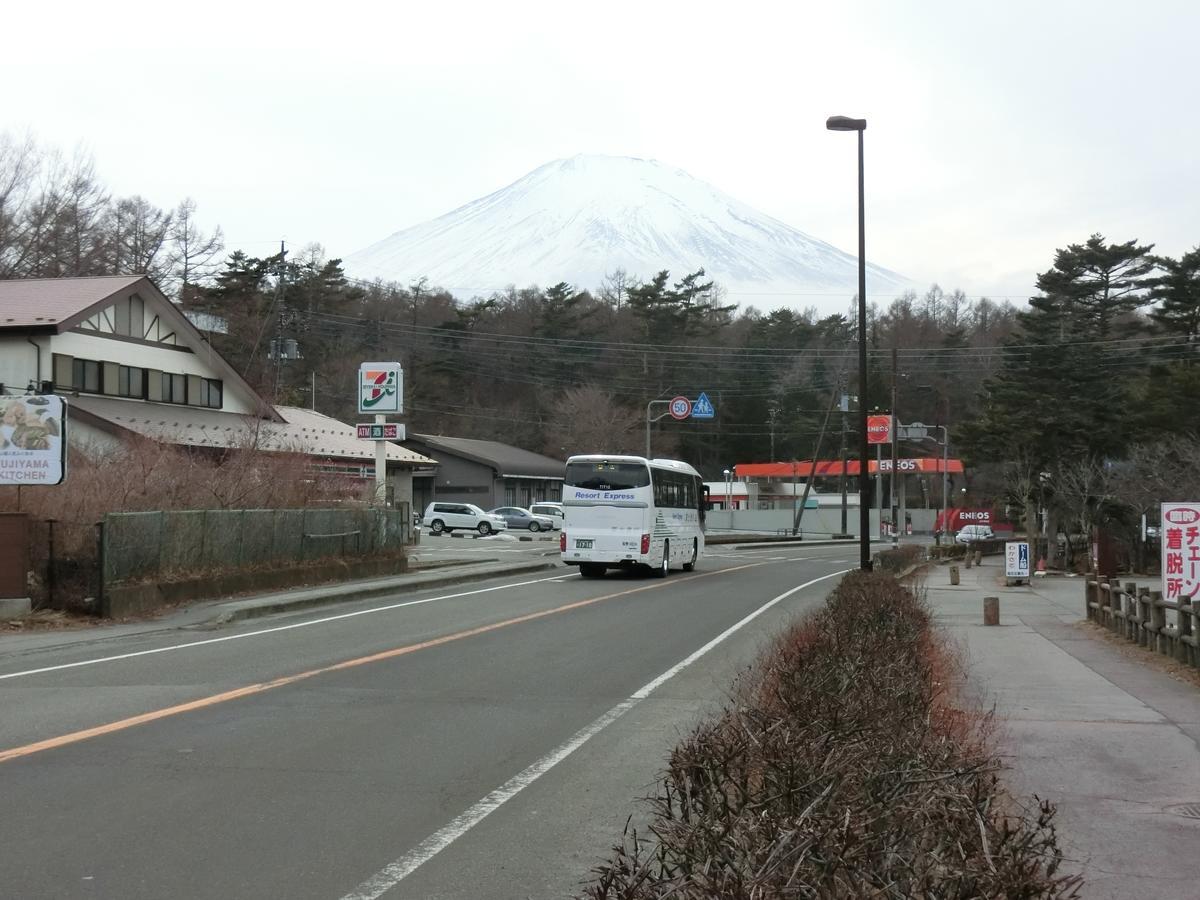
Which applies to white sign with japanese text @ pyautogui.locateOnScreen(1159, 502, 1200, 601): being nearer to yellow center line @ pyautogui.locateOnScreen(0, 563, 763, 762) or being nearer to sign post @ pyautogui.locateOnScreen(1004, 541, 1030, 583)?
yellow center line @ pyautogui.locateOnScreen(0, 563, 763, 762)

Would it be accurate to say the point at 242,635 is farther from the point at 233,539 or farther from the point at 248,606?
the point at 233,539

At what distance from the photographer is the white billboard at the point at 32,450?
19.1 metres

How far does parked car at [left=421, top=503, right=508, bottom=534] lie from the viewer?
6066 centimetres

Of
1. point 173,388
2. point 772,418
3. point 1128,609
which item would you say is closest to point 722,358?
point 772,418

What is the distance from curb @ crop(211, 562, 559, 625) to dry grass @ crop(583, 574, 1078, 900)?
1336cm

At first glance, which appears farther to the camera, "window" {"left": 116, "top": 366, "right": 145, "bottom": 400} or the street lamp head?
"window" {"left": 116, "top": 366, "right": 145, "bottom": 400}

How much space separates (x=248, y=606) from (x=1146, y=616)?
13.5m

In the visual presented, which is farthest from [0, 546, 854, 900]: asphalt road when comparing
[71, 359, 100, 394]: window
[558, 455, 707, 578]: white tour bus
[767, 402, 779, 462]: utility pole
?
[767, 402, 779, 462]: utility pole

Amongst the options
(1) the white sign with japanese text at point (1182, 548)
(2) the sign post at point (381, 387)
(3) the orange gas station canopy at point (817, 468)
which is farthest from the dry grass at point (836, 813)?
(3) the orange gas station canopy at point (817, 468)

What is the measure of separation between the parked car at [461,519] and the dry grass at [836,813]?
53463mm

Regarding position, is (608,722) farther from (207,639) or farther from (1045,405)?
(1045,405)

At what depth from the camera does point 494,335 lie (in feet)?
270

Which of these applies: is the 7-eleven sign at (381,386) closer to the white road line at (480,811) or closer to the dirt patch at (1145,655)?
the dirt patch at (1145,655)

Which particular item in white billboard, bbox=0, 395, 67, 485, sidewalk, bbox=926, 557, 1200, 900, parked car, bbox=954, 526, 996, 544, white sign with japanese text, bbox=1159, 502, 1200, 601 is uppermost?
white billboard, bbox=0, 395, 67, 485
